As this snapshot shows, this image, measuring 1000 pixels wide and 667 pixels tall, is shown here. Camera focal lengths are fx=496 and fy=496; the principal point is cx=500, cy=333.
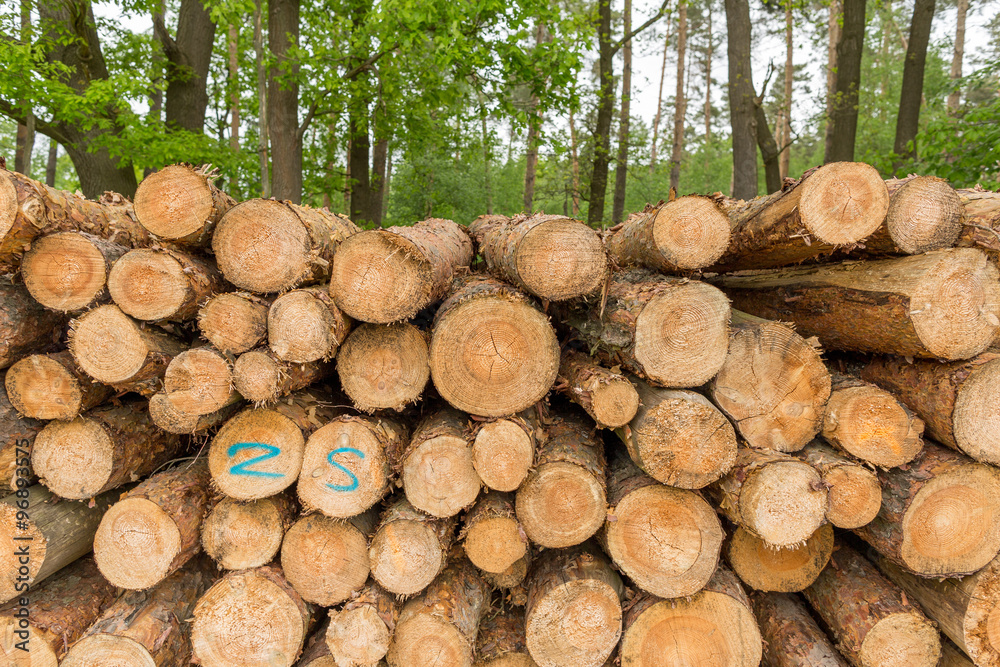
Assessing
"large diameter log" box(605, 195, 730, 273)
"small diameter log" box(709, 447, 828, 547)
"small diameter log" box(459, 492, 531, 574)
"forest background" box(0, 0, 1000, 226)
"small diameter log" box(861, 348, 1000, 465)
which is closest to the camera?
"small diameter log" box(709, 447, 828, 547)

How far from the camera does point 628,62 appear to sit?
1106 centimetres

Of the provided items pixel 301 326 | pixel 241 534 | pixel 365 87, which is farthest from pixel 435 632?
pixel 365 87

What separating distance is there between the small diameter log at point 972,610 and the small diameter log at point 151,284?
3700 mm

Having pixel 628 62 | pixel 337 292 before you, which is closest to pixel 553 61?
pixel 628 62

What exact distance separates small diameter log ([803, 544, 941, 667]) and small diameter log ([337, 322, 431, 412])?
225 cm

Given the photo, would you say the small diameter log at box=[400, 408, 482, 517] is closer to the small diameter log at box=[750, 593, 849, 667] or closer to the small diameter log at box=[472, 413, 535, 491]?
the small diameter log at box=[472, 413, 535, 491]

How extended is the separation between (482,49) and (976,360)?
6.10 m

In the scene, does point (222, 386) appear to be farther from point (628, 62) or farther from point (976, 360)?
point (628, 62)

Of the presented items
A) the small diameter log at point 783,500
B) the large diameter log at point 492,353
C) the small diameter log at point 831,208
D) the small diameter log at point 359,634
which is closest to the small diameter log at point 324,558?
the small diameter log at point 359,634

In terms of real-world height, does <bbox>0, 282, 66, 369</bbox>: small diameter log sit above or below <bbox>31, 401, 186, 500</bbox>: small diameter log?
above

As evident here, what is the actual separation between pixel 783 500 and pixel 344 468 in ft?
6.35

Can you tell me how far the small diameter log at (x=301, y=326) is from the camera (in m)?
2.19

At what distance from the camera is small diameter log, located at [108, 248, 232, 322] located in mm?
2268

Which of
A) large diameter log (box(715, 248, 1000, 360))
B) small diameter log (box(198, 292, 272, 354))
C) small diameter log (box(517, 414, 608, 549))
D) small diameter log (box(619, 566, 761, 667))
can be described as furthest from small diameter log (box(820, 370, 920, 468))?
small diameter log (box(198, 292, 272, 354))
